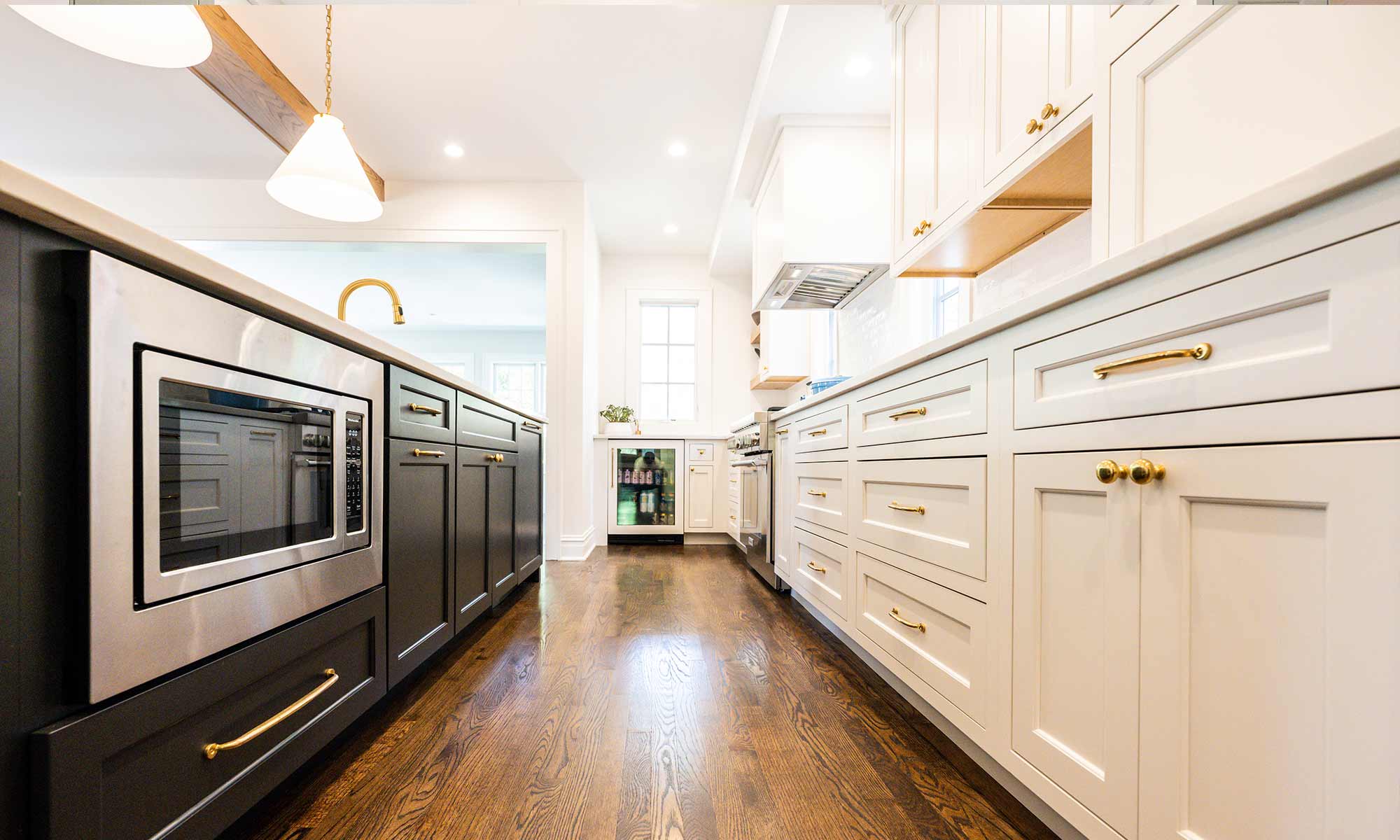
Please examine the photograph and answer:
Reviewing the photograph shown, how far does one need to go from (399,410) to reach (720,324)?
449cm

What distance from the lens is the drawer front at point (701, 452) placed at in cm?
512

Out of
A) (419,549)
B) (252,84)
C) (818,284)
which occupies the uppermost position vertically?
(252,84)

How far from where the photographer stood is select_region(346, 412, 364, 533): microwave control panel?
4.32ft

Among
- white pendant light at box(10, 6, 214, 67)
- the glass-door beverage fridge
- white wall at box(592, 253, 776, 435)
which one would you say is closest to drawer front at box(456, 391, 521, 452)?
white pendant light at box(10, 6, 214, 67)

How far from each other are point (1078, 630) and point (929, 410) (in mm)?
637

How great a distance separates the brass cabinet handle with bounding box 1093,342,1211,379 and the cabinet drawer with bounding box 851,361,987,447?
0.31 metres

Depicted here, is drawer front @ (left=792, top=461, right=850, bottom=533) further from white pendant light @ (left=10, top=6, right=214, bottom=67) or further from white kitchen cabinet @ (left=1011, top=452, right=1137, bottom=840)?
white pendant light @ (left=10, top=6, right=214, bottom=67)

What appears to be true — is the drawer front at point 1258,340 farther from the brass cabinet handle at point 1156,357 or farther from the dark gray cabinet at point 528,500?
the dark gray cabinet at point 528,500

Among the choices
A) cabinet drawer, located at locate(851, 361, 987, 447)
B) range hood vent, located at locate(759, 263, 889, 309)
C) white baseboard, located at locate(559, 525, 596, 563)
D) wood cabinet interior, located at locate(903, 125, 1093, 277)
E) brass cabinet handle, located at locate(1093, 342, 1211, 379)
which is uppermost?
range hood vent, located at locate(759, 263, 889, 309)

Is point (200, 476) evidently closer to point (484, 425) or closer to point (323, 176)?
point (484, 425)

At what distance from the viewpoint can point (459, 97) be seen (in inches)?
132

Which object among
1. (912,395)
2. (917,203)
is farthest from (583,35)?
(912,395)

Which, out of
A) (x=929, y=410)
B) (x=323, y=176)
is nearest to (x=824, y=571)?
(x=929, y=410)

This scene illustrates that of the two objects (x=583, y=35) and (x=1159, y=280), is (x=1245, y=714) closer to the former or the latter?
(x=1159, y=280)
